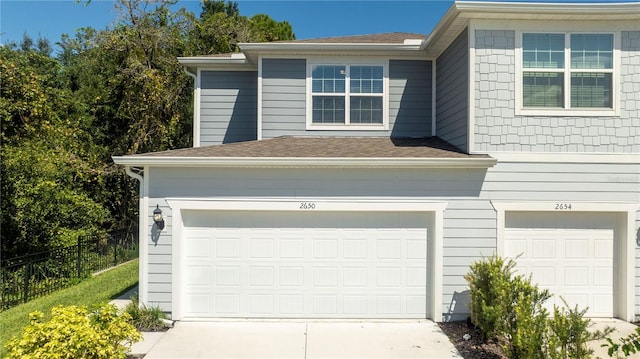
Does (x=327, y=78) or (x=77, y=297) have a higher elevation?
(x=327, y=78)

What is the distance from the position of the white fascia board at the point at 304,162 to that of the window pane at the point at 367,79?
A: 300 cm

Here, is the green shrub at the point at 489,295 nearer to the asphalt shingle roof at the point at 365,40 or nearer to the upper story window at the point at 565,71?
the upper story window at the point at 565,71

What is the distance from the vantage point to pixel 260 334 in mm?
6098

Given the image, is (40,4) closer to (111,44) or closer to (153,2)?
(111,44)

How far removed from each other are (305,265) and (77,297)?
17.2 feet

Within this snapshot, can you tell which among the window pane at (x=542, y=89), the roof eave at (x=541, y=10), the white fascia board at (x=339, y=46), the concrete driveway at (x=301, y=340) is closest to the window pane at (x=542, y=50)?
the window pane at (x=542, y=89)

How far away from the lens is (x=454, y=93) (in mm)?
7590

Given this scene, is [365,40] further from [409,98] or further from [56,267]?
[56,267]

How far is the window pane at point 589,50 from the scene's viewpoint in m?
6.70

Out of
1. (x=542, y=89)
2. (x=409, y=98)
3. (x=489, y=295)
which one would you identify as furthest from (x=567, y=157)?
(x=409, y=98)

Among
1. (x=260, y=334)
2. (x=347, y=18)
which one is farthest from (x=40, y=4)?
(x=260, y=334)

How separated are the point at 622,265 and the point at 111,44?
58.1 ft

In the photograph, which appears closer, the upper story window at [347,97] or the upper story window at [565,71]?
the upper story window at [565,71]

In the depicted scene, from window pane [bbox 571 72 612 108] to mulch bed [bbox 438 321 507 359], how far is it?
4240mm
